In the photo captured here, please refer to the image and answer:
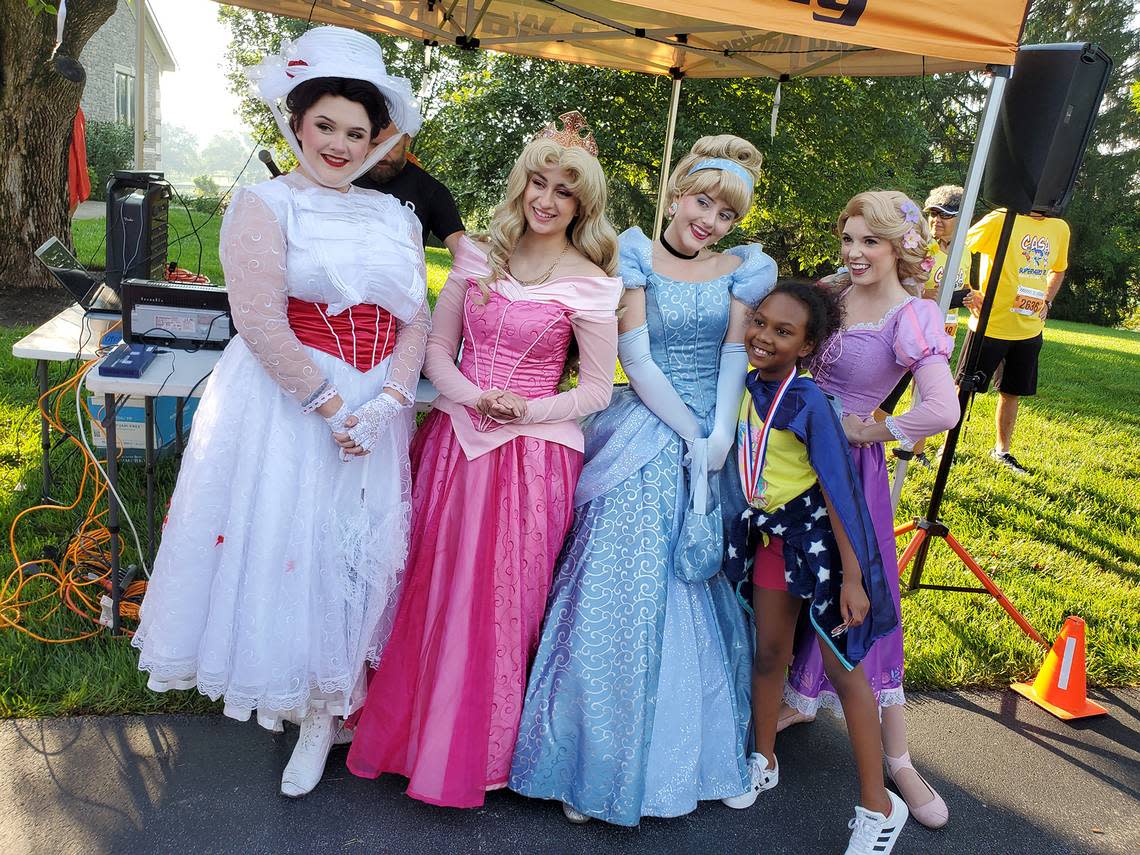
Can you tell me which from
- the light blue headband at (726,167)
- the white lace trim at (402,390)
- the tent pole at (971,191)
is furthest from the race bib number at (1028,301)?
the white lace trim at (402,390)

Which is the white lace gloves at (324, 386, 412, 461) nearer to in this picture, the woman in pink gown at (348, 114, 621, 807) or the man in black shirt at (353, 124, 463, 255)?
Result: the woman in pink gown at (348, 114, 621, 807)

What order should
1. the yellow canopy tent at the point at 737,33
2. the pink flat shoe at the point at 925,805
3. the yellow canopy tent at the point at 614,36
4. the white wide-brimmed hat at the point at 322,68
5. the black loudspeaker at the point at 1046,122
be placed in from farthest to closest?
the yellow canopy tent at the point at 614,36 < the black loudspeaker at the point at 1046,122 < the yellow canopy tent at the point at 737,33 < the pink flat shoe at the point at 925,805 < the white wide-brimmed hat at the point at 322,68

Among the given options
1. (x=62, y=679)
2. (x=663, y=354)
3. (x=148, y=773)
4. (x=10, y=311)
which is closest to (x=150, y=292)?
(x=62, y=679)

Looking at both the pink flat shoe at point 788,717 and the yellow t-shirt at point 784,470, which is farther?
the pink flat shoe at point 788,717

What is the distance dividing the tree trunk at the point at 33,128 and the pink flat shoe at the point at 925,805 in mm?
7208

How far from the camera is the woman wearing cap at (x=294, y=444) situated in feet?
7.23

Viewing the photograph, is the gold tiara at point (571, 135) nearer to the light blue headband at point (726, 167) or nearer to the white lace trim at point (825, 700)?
the light blue headband at point (726, 167)

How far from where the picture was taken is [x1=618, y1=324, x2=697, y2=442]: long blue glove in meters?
2.62

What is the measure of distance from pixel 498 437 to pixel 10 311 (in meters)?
6.10

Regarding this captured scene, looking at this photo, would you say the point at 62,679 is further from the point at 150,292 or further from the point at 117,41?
the point at 117,41

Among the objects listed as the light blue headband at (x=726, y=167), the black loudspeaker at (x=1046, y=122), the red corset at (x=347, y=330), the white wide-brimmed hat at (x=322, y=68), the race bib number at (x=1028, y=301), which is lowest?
the red corset at (x=347, y=330)

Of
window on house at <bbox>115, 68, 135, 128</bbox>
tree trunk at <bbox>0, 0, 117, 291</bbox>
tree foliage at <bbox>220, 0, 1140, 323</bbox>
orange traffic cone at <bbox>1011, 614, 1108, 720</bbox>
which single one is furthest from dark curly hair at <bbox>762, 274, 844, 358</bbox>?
window on house at <bbox>115, 68, 135, 128</bbox>

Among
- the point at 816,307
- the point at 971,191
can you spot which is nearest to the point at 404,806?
the point at 816,307

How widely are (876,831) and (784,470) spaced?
39.5 inches
